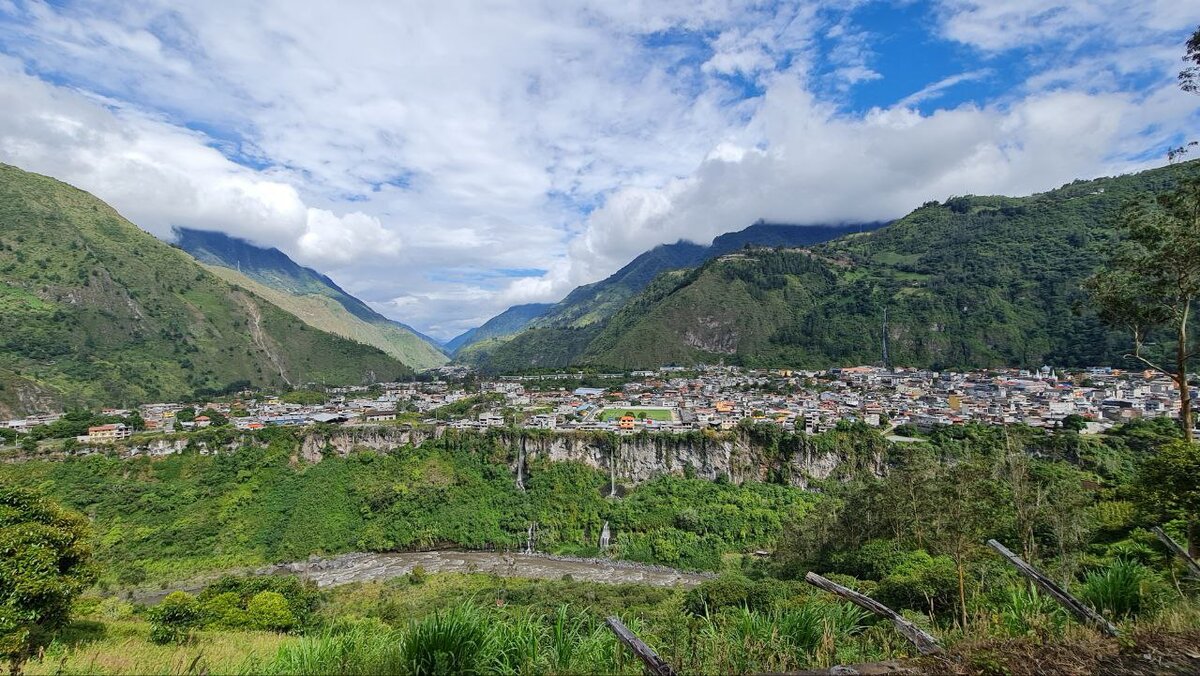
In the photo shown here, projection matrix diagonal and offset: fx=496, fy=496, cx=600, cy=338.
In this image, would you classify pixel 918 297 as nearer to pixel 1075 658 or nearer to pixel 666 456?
pixel 666 456

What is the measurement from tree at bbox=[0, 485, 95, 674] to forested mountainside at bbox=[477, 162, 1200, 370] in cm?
9602

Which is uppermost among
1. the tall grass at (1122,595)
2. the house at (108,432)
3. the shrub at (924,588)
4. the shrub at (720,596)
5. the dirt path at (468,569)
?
the tall grass at (1122,595)

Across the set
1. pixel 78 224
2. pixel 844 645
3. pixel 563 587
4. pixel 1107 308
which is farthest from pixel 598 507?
pixel 78 224

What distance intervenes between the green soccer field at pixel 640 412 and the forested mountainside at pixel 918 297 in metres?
46.8

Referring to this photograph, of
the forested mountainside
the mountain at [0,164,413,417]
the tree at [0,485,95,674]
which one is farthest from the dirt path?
the forested mountainside

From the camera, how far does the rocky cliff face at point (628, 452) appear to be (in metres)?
39.5

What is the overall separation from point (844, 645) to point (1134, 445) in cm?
4188

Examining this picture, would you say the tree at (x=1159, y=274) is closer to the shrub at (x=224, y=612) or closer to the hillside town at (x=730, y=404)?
the shrub at (x=224, y=612)

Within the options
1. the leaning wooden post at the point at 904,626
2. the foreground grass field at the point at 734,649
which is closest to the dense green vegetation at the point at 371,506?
Answer: the foreground grass field at the point at 734,649

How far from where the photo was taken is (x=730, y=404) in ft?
178

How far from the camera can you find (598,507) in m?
38.1

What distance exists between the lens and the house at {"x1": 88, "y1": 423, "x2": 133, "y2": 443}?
44.9 m

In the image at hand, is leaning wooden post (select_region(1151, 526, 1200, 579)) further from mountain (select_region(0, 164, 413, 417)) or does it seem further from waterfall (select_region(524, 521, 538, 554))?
mountain (select_region(0, 164, 413, 417))

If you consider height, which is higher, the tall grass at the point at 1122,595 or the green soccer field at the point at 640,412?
the tall grass at the point at 1122,595
